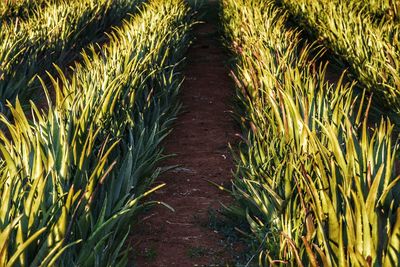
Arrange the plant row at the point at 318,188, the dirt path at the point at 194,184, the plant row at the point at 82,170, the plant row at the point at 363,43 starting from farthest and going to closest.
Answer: the plant row at the point at 363,43
the dirt path at the point at 194,184
the plant row at the point at 82,170
the plant row at the point at 318,188

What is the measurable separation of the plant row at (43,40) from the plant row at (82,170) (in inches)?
39.9

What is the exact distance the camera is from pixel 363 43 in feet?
20.5

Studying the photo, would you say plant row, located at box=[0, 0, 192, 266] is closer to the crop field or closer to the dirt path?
the crop field

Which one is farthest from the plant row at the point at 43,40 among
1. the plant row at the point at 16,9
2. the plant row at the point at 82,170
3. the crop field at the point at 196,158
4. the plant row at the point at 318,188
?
the plant row at the point at 318,188

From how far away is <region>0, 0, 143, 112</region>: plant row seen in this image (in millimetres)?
5602

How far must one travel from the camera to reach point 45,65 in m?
6.74

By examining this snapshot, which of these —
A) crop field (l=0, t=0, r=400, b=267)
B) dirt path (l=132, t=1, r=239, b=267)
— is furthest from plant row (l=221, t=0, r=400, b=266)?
dirt path (l=132, t=1, r=239, b=267)

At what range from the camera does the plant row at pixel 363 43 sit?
209 inches

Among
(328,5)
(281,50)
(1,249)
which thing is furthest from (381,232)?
(328,5)

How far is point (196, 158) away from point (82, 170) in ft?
7.28

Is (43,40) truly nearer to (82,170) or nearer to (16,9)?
(16,9)

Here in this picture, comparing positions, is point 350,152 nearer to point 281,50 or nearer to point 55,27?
point 281,50

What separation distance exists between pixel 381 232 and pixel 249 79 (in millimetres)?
2932

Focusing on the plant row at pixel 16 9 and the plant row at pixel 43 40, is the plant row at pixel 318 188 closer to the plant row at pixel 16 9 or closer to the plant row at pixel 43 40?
the plant row at pixel 43 40
